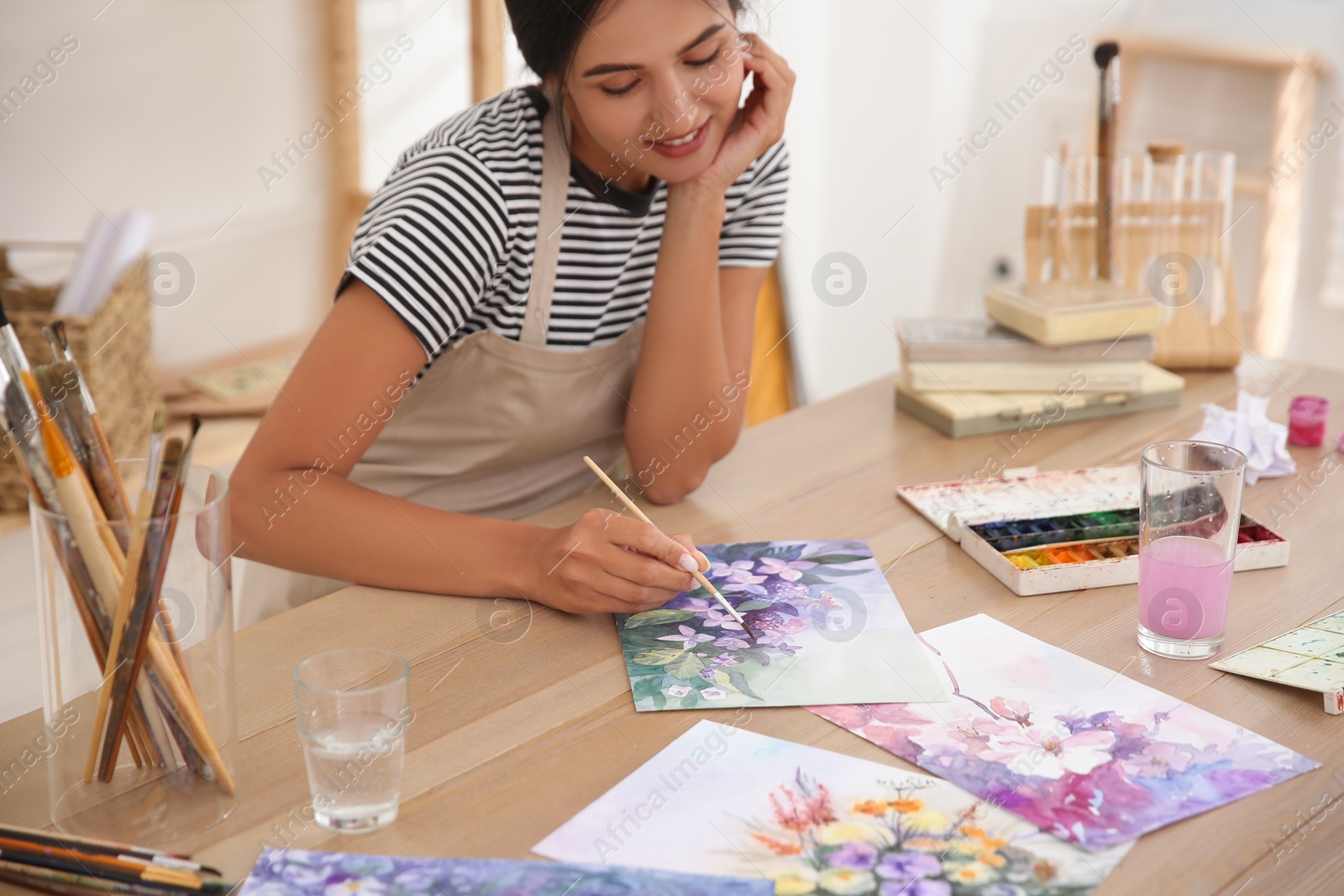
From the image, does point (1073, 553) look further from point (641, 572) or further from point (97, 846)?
point (97, 846)

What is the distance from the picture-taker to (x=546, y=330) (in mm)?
1298

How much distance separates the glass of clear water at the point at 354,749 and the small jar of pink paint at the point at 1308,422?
1042 mm

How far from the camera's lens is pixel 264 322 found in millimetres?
2422

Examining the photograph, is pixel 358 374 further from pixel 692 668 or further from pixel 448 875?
pixel 448 875

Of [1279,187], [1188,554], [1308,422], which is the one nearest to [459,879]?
[1188,554]

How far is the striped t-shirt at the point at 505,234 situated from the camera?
1094 millimetres

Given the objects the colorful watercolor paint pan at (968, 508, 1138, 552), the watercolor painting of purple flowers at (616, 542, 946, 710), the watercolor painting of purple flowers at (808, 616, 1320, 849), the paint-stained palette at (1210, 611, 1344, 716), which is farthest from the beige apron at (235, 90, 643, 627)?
Answer: the paint-stained palette at (1210, 611, 1344, 716)

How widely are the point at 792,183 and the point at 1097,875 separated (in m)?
2.57

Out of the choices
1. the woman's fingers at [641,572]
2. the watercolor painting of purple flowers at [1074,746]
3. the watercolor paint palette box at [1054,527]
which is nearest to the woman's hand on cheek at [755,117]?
the watercolor paint palette box at [1054,527]

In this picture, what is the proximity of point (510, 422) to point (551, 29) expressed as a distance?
41 cm

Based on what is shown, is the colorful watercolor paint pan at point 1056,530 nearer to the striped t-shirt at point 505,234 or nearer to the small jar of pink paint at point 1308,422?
the small jar of pink paint at point 1308,422

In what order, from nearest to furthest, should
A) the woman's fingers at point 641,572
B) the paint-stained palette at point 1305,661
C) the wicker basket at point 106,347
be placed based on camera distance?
the paint-stained palette at point 1305,661 → the woman's fingers at point 641,572 → the wicker basket at point 106,347

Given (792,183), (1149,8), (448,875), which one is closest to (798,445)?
(448,875)

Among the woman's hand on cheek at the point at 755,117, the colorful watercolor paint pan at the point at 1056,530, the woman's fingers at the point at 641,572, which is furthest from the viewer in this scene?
the woman's hand on cheek at the point at 755,117
